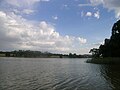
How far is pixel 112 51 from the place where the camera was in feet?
340

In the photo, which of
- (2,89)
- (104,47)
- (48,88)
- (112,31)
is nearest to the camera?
(2,89)

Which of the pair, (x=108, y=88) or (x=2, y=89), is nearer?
(x=2, y=89)

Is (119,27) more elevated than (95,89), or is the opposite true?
(119,27)

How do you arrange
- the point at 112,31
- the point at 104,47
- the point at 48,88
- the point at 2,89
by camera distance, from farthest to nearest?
the point at 104,47 < the point at 112,31 < the point at 48,88 < the point at 2,89

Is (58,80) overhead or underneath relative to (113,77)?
underneath

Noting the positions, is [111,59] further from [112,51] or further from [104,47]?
[104,47]

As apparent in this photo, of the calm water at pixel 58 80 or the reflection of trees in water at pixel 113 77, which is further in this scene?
the reflection of trees in water at pixel 113 77

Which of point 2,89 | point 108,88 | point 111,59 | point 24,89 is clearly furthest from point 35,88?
point 111,59

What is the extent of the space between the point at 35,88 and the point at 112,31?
85.2m

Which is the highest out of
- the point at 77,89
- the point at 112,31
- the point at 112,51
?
the point at 112,31

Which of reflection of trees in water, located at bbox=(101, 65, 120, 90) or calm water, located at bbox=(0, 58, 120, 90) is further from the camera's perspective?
reflection of trees in water, located at bbox=(101, 65, 120, 90)

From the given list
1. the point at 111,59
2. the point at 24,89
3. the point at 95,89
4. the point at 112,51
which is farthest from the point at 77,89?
the point at 112,51

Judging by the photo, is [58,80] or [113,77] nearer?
[58,80]

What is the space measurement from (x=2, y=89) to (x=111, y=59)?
7808cm
